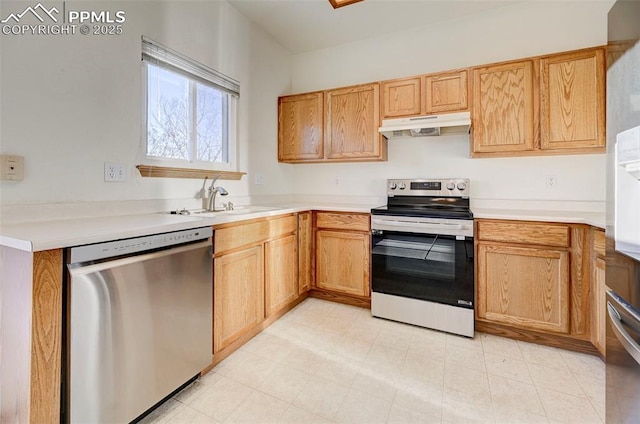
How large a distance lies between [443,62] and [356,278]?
2.24 metres

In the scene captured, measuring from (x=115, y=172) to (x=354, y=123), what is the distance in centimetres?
201

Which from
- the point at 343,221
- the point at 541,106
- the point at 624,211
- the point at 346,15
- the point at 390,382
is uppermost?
the point at 346,15

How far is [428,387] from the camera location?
1622 mm

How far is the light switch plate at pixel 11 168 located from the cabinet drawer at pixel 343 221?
2017mm

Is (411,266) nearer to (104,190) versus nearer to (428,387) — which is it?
(428,387)

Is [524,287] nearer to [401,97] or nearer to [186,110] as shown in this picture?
[401,97]

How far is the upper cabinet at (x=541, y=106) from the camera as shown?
205cm

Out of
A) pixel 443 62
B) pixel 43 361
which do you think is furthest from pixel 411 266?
pixel 43 361

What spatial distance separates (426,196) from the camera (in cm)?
276

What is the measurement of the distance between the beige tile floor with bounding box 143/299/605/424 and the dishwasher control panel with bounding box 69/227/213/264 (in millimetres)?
841

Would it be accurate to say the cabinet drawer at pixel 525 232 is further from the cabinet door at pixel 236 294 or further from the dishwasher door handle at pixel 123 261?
the dishwasher door handle at pixel 123 261

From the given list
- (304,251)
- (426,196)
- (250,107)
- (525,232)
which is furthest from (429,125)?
(250,107)

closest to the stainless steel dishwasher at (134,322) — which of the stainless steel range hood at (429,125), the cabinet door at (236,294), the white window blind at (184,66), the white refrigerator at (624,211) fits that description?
the cabinet door at (236,294)

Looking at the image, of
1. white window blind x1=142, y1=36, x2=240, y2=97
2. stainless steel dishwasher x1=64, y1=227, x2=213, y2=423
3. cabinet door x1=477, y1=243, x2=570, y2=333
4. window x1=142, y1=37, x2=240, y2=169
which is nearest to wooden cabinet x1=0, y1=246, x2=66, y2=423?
stainless steel dishwasher x1=64, y1=227, x2=213, y2=423
